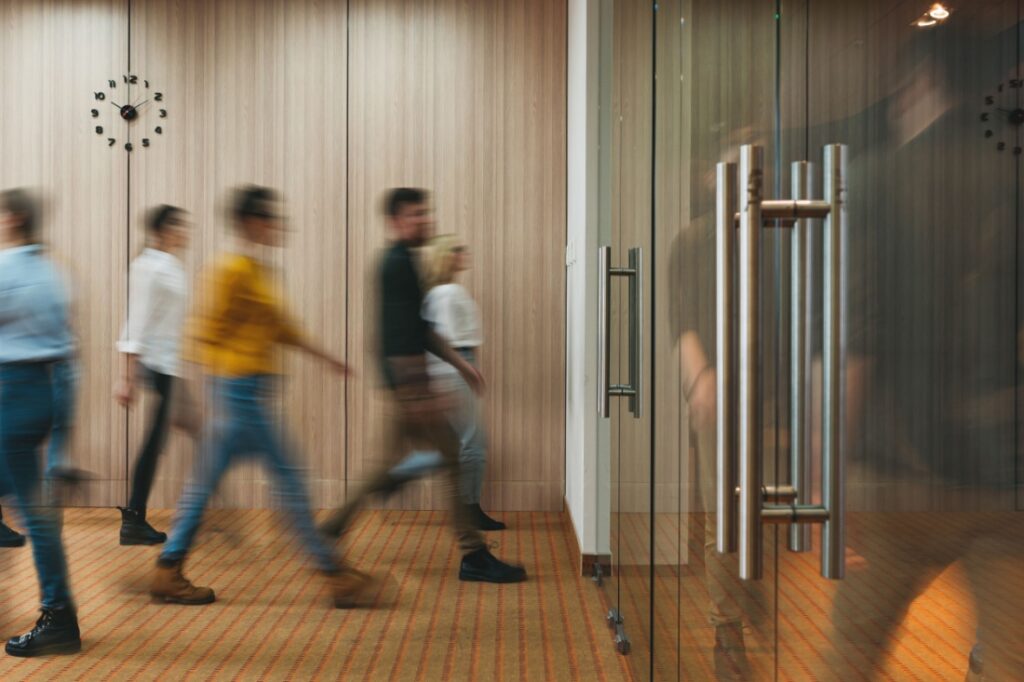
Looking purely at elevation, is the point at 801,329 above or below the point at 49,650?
above

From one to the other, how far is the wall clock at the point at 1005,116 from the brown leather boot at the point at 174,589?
3.49 m

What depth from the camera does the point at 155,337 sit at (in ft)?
14.4

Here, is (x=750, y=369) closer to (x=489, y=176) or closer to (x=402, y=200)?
(x=402, y=200)

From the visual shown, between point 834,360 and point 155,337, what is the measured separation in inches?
159

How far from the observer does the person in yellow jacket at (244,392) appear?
3451mm

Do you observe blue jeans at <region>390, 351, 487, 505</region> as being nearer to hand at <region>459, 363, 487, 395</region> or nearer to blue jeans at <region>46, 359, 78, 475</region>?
hand at <region>459, 363, 487, 395</region>

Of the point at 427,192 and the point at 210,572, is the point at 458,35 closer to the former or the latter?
the point at 427,192

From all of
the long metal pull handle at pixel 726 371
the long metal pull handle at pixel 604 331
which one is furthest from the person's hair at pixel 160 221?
the long metal pull handle at pixel 726 371

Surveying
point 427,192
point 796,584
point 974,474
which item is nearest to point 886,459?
point 974,474

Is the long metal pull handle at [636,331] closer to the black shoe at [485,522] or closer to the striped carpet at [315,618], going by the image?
the striped carpet at [315,618]

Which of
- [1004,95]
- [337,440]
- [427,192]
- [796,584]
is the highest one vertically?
[427,192]

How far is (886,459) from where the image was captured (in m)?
0.85

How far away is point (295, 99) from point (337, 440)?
205 cm

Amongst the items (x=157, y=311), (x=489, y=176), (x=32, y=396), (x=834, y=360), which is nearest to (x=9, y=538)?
(x=157, y=311)
